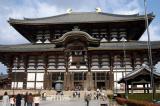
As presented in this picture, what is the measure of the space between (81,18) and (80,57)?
11427mm

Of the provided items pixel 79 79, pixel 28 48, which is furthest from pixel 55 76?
pixel 28 48

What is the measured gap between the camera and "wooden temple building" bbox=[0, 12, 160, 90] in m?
49.3

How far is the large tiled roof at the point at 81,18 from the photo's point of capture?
5309cm

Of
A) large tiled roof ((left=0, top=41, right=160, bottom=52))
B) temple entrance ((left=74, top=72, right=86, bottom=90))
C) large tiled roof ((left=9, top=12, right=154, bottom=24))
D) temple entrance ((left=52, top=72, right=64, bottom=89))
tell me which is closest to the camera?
large tiled roof ((left=0, top=41, right=160, bottom=52))

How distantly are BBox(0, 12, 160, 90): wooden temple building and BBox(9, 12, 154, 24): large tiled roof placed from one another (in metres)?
0.25

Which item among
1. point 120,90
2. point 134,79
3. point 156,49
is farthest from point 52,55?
point 134,79

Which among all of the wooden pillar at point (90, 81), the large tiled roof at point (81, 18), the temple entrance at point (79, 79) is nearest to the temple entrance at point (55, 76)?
the temple entrance at point (79, 79)

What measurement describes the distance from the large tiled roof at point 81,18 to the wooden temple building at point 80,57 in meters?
0.25

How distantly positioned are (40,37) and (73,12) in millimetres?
12973

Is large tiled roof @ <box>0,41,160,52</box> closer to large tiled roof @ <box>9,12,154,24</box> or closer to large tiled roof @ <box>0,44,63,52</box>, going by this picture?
large tiled roof @ <box>0,44,63,52</box>

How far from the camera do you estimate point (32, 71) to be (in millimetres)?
51219

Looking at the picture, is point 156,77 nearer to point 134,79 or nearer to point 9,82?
point 134,79

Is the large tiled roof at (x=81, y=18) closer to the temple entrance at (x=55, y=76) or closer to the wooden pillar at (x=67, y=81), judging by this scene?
the temple entrance at (x=55, y=76)

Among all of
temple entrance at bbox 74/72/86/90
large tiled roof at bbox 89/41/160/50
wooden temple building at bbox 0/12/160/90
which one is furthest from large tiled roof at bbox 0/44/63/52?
large tiled roof at bbox 89/41/160/50
